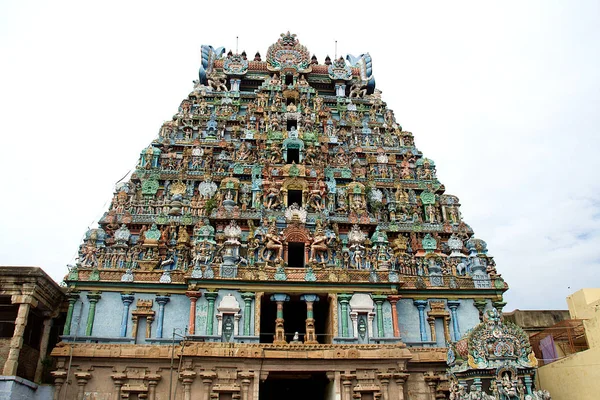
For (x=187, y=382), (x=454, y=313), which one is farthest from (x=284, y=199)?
(x=187, y=382)

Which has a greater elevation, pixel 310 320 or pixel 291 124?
pixel 291 124

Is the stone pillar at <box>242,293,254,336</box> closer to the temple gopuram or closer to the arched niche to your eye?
the temple gopuram

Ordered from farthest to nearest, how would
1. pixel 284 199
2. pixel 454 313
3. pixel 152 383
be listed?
1. pixel 284 199
2. pixel 454 313
3. pixel 152 383

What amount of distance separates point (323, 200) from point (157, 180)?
10173mm

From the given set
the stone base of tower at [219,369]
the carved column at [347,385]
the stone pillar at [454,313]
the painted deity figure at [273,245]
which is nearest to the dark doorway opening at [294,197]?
the painted deity figure at [273,245]

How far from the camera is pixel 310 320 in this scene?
22.7m

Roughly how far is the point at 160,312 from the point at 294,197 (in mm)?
9841

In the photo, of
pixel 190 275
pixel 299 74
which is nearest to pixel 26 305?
pixel 190 275

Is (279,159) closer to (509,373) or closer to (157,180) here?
(157,180)

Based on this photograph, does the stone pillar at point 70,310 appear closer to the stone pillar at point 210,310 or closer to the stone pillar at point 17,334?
the stone pillar at point 17,334

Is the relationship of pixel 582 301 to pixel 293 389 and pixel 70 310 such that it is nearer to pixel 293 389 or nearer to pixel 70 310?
pixel 293 389

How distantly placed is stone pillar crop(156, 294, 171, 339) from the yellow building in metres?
18.6

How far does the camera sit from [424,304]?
25094mm

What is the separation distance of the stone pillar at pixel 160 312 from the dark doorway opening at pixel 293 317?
15.2 feet
